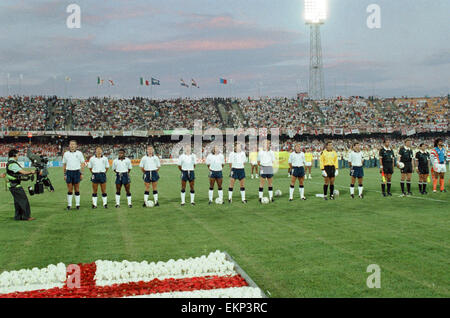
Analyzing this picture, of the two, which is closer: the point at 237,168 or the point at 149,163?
the point at 149,163

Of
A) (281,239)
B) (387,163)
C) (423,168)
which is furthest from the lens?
(423,168)

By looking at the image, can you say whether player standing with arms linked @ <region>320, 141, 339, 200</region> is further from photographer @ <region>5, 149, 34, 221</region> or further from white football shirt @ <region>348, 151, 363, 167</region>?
photographer @ <region>5, 149, 34, 221</region>

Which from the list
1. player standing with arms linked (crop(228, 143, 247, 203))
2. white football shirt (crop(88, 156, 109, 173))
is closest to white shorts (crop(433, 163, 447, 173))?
player standing with arms linked (crop(228, 143, 247, 203))

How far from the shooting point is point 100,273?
777 centimetres

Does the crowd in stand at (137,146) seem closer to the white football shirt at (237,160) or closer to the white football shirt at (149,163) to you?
the white football shirt at (237,160)

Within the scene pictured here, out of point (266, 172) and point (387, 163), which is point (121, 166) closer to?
point (266, 172)

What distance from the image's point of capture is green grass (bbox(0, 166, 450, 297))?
7637 millimetres

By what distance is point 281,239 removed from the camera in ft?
35.8

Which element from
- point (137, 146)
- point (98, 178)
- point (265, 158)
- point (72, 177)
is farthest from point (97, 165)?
point (137, 146)

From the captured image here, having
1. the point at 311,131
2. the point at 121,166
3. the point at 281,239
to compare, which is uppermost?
the point at 311,131

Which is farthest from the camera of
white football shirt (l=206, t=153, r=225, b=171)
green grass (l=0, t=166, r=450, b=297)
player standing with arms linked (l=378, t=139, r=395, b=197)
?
player standing with arms linked (l=378, t=139, r=395, b=197)

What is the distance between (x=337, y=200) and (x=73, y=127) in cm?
5513

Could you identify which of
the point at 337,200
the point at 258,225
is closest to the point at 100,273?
the point at 258,225

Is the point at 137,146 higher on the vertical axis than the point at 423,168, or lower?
higher
